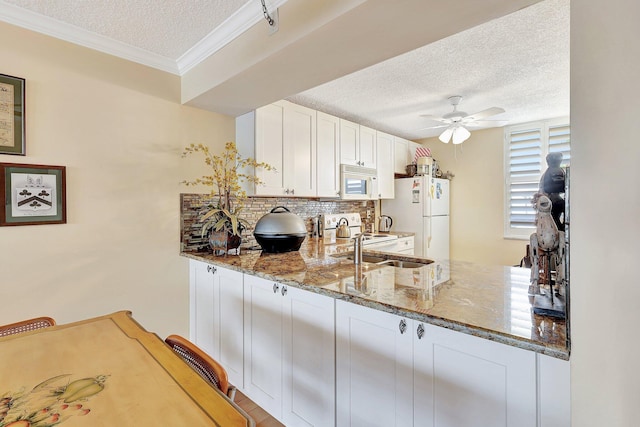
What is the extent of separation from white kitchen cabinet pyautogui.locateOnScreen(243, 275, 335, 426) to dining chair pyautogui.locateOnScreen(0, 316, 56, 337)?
0.95 meters

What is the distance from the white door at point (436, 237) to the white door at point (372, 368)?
2998 millimetres

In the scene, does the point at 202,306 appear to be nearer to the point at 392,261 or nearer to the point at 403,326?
the point at 392,261

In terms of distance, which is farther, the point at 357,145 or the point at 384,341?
the point at 357,145

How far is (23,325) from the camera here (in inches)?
53.2

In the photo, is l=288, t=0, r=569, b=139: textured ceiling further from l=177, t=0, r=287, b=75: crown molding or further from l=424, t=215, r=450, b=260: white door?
l=424, t=215, r=450, b=260: white door

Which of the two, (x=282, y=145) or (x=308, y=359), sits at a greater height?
(x=282, y=145)

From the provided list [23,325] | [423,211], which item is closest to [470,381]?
[23,325]

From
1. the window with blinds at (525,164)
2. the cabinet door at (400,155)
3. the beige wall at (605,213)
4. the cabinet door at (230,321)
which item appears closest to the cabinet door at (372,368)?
the beige wall at (605,213)

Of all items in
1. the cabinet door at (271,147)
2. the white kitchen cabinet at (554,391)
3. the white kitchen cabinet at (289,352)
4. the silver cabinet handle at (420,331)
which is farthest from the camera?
the cabinet door at (271,147)

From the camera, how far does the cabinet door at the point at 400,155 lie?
4.34m

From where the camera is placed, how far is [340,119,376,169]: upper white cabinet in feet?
11.5

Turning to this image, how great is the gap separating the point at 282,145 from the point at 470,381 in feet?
7.69

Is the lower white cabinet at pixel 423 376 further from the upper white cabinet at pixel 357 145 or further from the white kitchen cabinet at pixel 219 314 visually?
the upper white cabinet at pixel 357 145

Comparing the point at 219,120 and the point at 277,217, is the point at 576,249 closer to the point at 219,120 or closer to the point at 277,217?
the point at 277,217
